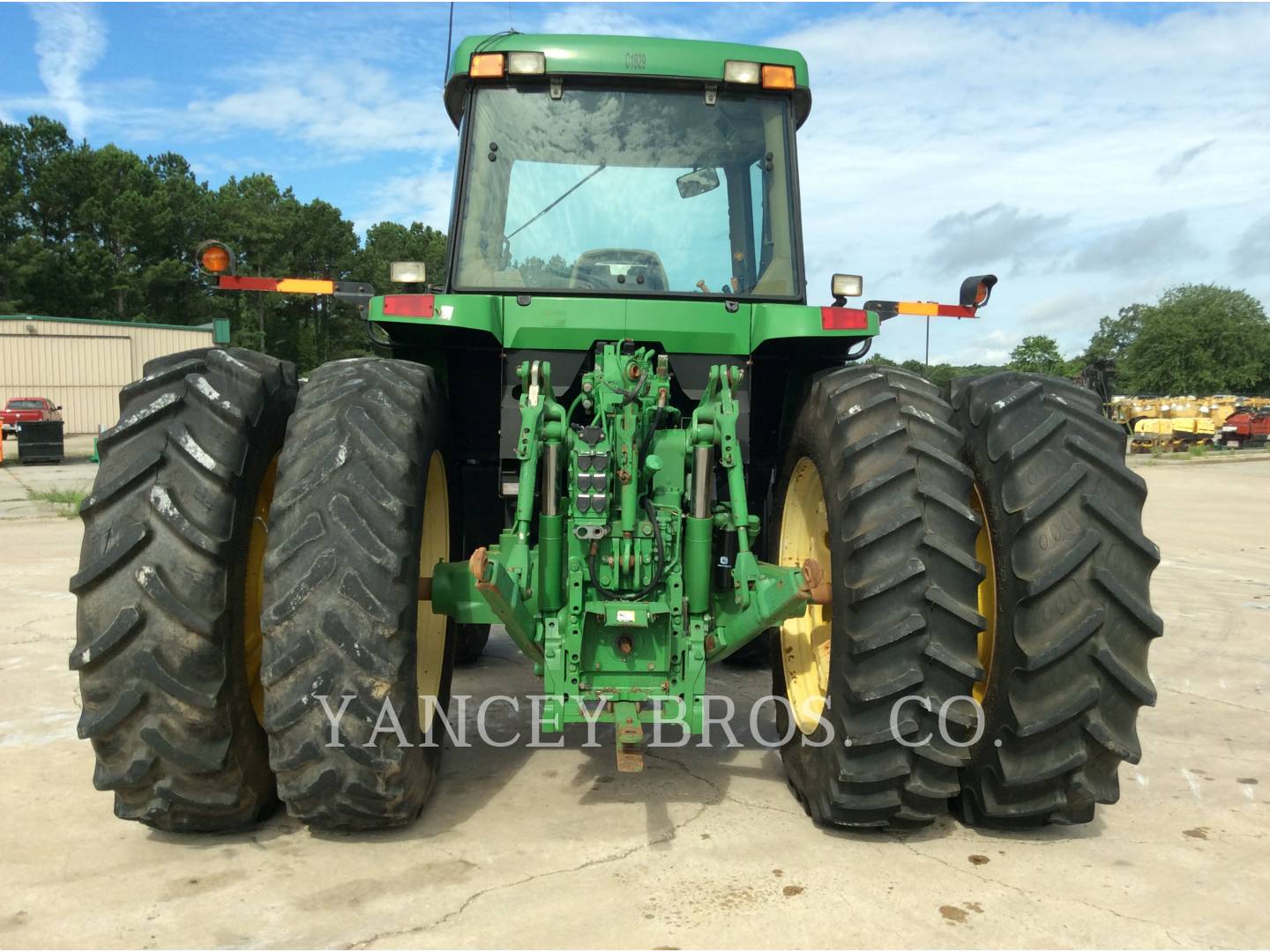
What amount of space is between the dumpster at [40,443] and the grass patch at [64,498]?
25.3 feet

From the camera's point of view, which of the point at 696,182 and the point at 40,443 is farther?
the point at 40,443

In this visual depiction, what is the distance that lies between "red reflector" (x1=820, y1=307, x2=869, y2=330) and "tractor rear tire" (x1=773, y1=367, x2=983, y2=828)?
1.26ft

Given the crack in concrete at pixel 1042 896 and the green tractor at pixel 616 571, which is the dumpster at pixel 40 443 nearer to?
the green tractor at pixel 616 571

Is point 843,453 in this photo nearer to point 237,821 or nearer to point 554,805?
point 554,805

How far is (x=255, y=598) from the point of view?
3768 millimetres

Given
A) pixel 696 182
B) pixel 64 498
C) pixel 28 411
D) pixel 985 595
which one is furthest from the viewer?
pixel 28 411

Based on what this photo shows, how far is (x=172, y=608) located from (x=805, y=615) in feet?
8.06

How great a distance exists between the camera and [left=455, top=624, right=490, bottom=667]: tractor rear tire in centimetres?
619

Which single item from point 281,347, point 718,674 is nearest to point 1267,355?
point 281,347

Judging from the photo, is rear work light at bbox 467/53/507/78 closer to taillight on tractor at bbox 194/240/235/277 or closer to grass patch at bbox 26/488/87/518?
taillight on tractor at bbox 194/240/235/277

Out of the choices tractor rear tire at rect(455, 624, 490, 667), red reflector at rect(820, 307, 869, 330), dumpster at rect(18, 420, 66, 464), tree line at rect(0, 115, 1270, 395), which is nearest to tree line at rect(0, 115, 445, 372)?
tree line at rect(0, 115, 1270, 395)

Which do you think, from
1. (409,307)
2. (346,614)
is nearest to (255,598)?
(346,614)

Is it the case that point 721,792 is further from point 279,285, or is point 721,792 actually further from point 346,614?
point 279,285

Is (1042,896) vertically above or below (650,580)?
below
